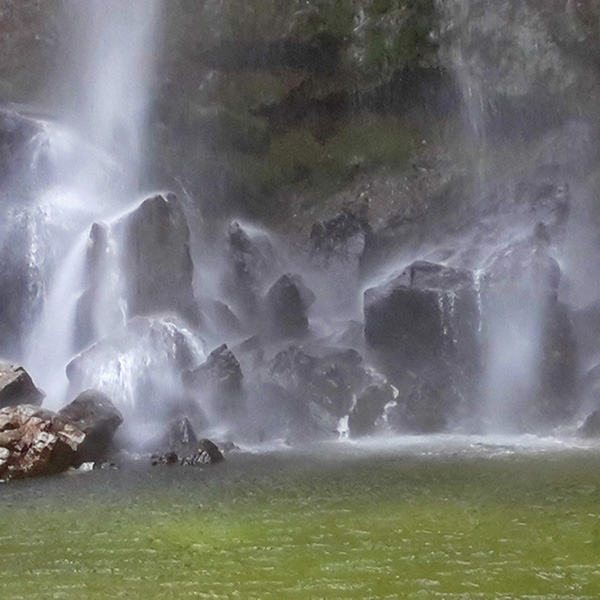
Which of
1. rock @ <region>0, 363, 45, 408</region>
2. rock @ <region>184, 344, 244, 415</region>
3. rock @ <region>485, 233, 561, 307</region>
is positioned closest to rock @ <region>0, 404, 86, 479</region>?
rock @ <region>0, 363, 45, 408</region>

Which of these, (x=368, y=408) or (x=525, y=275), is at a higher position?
(x=525, y=275)

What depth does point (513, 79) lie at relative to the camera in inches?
1927

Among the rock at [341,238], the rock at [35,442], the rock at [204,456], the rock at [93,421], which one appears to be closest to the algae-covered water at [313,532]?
the rock at [35,442]

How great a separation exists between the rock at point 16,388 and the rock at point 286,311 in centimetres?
1278

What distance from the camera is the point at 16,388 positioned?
27.5 m

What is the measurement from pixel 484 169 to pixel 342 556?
3966 cm

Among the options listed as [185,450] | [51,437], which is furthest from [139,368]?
[51,437]

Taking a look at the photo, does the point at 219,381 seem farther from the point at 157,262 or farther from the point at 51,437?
the point at 157,262

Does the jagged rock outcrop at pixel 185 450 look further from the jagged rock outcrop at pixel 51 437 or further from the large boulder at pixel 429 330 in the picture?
the large boulder at pixel 429 330

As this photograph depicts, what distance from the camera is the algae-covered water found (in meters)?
11.1

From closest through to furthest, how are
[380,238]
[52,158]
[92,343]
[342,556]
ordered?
1. [342,556]
2. [92,343]
3. [52,158]
4. [380,238]

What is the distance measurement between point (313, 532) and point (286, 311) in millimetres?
24766

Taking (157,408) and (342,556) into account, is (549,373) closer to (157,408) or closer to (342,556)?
(157,408)

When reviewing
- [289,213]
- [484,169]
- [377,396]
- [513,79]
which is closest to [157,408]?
[377,396]
